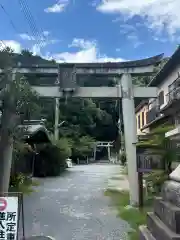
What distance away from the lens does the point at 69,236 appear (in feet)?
21.4

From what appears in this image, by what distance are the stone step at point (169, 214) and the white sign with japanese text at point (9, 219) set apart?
6.30 feet

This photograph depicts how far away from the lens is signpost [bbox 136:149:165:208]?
26.7ft

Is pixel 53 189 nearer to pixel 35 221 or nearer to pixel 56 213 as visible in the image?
pixel 56 213

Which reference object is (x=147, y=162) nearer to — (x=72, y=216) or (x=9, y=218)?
(x=72, y=216)

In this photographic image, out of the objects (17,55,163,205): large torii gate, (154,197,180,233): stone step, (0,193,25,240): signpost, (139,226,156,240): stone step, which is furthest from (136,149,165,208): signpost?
(0,193,25,240): signpost

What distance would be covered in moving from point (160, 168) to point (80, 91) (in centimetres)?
385

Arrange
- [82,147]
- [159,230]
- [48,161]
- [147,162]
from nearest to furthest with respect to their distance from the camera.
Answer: [159,230] → [147,162] → [48,161] → [82,147]

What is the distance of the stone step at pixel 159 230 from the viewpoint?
3.17 m

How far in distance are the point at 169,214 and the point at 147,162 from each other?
5423 millimetres

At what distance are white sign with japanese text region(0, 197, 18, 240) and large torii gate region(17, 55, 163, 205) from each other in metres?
6.35

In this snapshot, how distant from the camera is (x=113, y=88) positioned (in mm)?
10383

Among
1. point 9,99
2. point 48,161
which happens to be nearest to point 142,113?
point 48,161

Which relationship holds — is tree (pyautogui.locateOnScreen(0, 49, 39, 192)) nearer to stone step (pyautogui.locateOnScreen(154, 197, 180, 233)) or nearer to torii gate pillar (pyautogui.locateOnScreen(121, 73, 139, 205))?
stone step (pyautogui.locateOnScreen(154, 197, 180, 233))

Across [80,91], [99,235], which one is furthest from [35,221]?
[80,91]
